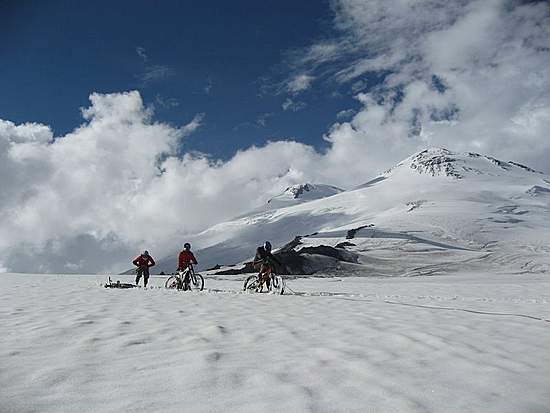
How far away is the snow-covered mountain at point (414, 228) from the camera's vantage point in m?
53.8

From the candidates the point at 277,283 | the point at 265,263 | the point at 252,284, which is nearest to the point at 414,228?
the point at 252,284

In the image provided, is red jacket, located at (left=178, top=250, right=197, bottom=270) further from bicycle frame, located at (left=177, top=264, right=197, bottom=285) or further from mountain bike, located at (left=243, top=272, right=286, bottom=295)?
mountain bike, located at (left=243, top=272, right=286, bottom=295)

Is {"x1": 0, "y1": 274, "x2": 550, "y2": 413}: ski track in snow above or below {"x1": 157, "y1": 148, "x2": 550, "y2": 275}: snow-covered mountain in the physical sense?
below

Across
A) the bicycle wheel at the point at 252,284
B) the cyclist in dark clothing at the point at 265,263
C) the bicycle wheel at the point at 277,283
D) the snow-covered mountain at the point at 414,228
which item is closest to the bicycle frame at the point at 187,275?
the bicycle wheel at the point at 252,284

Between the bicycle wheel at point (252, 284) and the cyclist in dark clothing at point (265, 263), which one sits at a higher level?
the cyclist in dark clothing at point (265, 263)

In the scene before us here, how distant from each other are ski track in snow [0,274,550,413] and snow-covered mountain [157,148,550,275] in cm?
3779

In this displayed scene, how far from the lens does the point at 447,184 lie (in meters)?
148

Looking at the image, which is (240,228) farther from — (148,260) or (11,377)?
(11,377)

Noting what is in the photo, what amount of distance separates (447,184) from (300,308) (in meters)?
146

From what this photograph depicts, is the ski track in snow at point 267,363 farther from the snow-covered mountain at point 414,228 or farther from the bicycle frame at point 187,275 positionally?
the snow-covered mountain at point 414,228

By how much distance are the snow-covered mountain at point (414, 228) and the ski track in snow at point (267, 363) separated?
124 feet

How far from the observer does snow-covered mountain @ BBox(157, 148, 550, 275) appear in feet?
176

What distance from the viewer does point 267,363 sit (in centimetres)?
579

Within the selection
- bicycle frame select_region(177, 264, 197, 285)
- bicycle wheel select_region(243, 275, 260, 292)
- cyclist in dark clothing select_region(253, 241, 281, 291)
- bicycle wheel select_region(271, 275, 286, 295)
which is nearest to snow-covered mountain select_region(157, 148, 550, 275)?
Answer: bicycle frame select_region(177, 264, 197, 285)
